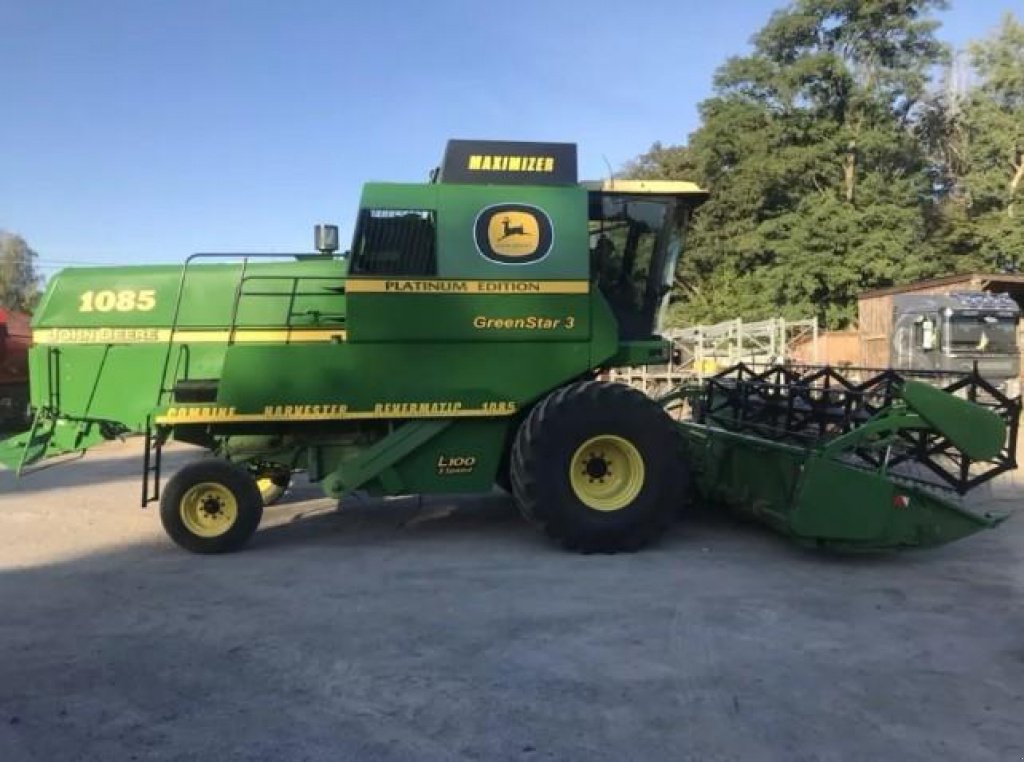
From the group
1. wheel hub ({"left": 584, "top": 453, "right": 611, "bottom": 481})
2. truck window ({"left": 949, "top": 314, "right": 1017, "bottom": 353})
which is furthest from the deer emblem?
truck window ({"left": 949, "top": 314, "right": 1017, "bottom": 353})

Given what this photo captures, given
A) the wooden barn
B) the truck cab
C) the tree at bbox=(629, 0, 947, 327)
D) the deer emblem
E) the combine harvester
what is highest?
the tree at bbox=(629, 0, 947, 327)

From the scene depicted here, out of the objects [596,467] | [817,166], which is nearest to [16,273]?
[817,166]

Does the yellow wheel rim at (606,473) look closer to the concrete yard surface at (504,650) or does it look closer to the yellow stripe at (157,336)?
the concrete yard surface at (504,650)

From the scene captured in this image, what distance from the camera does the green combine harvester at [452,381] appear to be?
7391mm

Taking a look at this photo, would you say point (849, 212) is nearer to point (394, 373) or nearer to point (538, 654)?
point (394, 373)

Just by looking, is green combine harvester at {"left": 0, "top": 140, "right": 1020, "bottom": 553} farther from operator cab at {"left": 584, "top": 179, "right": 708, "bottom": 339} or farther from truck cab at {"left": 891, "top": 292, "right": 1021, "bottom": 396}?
truck cab at {"left": 891, "top": 292, "right": 1021, "bottom": 396}

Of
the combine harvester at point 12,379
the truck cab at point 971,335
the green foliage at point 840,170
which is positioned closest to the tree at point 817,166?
the green foliage at point 840,170

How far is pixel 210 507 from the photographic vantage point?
7.50m

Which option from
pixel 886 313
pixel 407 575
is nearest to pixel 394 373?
pixel 407 575

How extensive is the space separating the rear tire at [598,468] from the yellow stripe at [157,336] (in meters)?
2.19

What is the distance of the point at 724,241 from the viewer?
126ft

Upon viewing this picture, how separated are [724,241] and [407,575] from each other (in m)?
33.7

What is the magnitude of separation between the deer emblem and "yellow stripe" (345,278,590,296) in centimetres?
39

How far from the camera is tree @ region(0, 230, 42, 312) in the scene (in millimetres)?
49938
